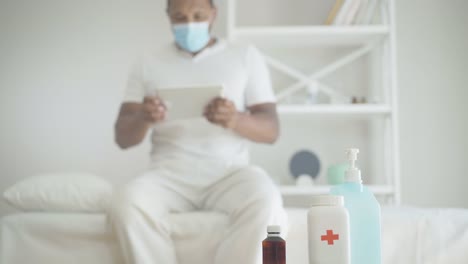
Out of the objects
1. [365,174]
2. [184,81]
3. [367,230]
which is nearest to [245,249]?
[367,230]

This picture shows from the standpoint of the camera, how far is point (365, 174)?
3.04 metres

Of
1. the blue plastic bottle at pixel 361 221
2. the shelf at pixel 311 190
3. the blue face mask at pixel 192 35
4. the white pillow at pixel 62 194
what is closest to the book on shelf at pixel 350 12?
the shelf at pixel 311 190

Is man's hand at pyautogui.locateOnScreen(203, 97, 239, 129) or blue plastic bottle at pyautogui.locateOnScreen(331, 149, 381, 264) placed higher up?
man's hand at pyautogui.locateOnScreen(203, 97, 239, 129)

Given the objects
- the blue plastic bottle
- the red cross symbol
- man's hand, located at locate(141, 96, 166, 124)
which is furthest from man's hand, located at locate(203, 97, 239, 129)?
the red cross symbol

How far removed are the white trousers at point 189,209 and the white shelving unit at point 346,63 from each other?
922mm

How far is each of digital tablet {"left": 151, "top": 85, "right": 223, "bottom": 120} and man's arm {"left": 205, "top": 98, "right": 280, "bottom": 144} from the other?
1.1 inches

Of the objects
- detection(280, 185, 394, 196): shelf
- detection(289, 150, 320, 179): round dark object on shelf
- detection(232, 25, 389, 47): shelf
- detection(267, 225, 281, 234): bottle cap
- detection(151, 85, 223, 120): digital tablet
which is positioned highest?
detection(232, 25, 389, 47): shelf

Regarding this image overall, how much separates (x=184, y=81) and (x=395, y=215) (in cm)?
77

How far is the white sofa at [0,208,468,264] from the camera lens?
1.77 meters

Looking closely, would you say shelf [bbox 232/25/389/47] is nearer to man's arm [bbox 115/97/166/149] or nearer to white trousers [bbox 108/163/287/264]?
man's arm [bbox 115/97/166/149]

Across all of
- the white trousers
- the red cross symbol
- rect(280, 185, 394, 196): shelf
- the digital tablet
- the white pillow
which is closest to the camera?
the red cross symbol

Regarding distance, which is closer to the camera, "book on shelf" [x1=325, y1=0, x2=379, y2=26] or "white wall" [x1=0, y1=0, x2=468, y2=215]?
"book on shelf" [x1=325, y1=0, x2=379, y2=26]

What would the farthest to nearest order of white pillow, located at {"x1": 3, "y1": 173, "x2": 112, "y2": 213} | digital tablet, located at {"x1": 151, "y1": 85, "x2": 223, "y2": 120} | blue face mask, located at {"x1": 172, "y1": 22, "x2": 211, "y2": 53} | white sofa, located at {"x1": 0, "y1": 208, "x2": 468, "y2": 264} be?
blue face mask, located at {"x1": 172, "y1": 22, "x2": 211, "y2": 53} < white pillow, located at {"x1": 3, "y1": 173, "x2": 112, "y2": 213} < digital tablet, located at {"x1": 151, "y1": 85, "x2": 223, "y2": 120} < white sofa, located at {"x1": 0, "y1": 208, "x2": 468, "y2": 264}

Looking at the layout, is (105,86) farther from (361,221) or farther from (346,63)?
(361,221)
